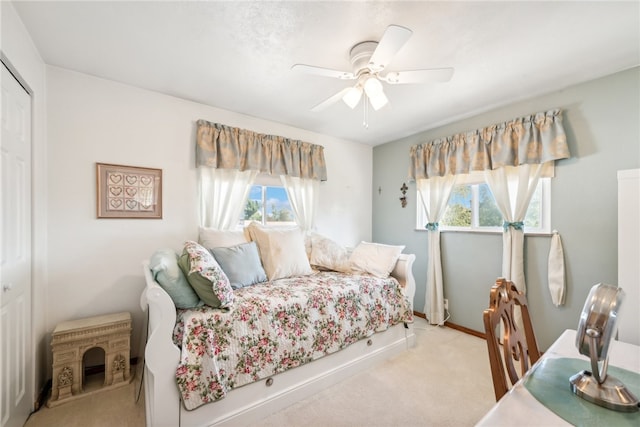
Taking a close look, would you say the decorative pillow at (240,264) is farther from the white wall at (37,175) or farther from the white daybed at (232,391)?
the white wall at (37,175)

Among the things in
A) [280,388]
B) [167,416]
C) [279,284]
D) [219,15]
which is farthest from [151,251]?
[219,15]

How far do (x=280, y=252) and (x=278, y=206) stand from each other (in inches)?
33.5

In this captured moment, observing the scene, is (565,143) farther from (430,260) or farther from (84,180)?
(84,180)

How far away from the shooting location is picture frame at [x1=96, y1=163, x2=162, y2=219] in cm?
224

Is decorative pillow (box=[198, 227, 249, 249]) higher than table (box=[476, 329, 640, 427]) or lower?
higher

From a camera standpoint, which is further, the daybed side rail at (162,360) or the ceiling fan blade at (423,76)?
the ceiling fan blade at (423,76)

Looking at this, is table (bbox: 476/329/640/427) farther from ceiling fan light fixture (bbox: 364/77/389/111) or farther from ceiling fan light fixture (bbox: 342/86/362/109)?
ceiling fan light fixture (bbox: 342/86/362/109)

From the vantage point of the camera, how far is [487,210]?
9.77 ft

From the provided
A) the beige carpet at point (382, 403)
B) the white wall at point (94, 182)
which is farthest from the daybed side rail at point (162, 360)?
the white wall at point (94, 182)

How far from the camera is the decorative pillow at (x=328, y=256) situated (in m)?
2.93

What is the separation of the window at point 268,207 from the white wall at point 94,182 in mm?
615

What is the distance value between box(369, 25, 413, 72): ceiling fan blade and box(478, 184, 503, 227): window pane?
2113 mm

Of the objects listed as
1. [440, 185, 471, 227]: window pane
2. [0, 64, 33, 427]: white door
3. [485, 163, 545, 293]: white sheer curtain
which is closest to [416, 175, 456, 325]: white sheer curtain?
[440, 185, 471, 227]: window pane

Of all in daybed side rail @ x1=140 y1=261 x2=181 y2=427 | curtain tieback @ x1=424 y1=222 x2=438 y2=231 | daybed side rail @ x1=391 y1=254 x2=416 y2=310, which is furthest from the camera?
curtain tieback @ x1=424 y1=222 x2=438 y2=231
